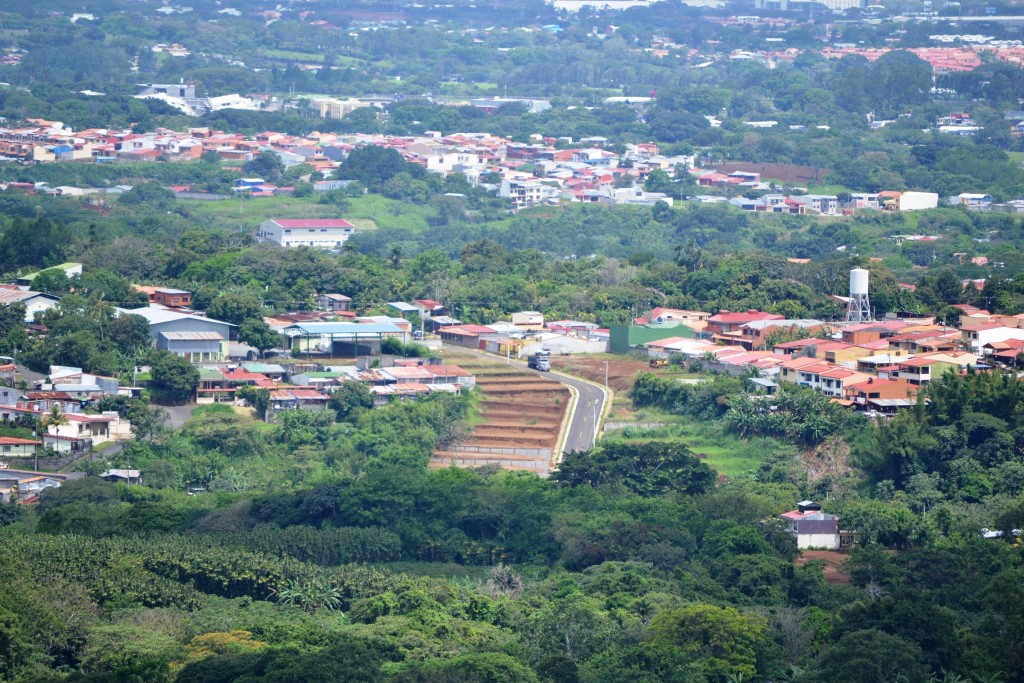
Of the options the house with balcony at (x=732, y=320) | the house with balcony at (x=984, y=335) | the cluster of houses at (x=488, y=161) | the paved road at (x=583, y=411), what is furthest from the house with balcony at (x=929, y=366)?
the cluster of houses at (x=488, y=161)

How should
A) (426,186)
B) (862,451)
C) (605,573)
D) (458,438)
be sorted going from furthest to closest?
(426,186) → (458,438) → (862,451) → (605,573)

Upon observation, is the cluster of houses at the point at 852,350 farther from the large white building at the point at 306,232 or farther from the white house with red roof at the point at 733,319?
the large white building at the point at 306,232

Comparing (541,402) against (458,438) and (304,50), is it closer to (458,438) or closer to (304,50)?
(458,438)

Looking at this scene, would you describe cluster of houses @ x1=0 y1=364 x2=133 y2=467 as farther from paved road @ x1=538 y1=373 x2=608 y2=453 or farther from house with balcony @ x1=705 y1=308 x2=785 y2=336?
house with balcony @ x1=705 y1=308 x2=785 y2=336

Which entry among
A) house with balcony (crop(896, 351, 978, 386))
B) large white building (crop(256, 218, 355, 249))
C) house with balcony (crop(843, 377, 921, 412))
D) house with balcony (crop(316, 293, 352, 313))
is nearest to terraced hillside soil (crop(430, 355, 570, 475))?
house with balcony (crop(316, 293, 352, 313))

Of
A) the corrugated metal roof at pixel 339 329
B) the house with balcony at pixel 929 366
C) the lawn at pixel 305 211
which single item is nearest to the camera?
the house with balcony at pixel 929 366

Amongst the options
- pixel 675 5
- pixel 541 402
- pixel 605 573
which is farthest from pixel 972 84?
pixel 605 573
